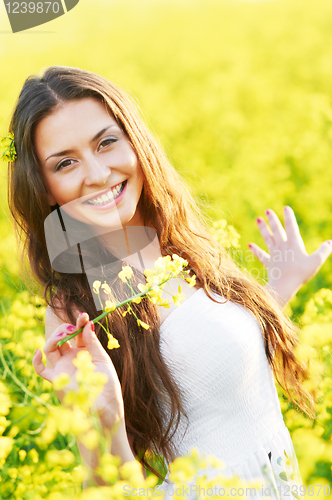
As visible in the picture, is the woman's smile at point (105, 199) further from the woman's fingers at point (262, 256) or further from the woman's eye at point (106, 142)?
the woman's fingers at point (262, 256)

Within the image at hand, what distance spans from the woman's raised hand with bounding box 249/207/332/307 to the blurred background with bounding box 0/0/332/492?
25.7 inches

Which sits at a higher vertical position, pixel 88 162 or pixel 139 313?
pixel 88 162

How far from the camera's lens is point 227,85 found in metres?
2.07

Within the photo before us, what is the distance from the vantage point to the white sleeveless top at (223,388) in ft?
1.94

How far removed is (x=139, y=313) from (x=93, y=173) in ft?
0.72

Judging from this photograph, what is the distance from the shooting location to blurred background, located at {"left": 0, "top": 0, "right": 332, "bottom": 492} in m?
1.72

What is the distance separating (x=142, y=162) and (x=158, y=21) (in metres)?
2.11

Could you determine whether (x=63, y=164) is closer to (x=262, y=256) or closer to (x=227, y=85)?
(x=262, y=256)

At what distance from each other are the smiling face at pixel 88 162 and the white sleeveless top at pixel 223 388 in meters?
0.20

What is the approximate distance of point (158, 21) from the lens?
2.35 m

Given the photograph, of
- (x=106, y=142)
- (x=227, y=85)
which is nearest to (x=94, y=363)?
(x=106, y=142)

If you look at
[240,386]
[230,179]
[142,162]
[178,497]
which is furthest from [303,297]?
[178,497]

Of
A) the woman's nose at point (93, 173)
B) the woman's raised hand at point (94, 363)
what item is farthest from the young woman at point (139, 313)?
the woman's raised hand at point (94, 363)

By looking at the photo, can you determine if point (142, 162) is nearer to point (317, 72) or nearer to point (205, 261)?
point (205, 261)
